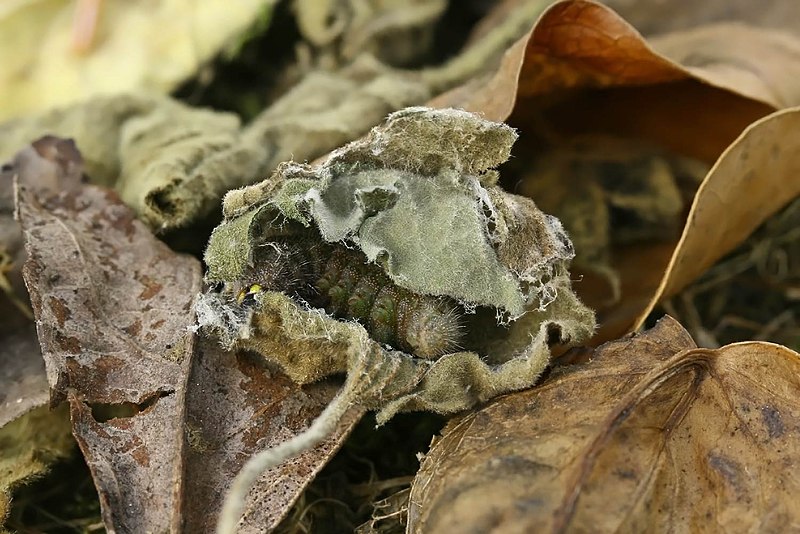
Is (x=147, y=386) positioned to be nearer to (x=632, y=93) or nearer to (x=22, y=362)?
(x=22, y=362)

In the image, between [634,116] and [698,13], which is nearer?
[634,116]

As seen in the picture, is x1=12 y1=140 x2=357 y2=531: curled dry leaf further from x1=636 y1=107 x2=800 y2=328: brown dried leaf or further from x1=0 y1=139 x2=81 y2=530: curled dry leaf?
x1=636 y1=107 x2=800 y2=328: brown dried leaf

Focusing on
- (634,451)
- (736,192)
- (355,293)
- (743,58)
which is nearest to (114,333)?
(355,293)

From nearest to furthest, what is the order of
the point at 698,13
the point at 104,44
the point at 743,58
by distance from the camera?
1. the point at 743,58
2. the point at 698,13
3. the point at 104,44

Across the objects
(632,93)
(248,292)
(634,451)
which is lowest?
(634,451)

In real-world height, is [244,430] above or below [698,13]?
below

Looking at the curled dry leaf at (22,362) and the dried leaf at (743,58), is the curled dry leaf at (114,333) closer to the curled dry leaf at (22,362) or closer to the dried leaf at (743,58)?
the curled dry leaf at (22,362)

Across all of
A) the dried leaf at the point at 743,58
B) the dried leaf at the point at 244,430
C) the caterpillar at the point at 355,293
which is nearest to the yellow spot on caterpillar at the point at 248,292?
the caterpillar at the point at 355,293
